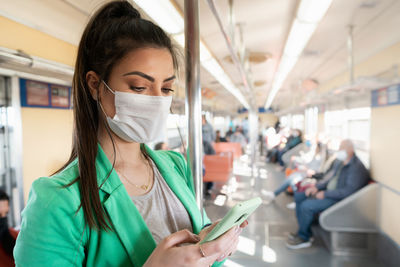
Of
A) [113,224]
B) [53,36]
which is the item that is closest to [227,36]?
[113,224]

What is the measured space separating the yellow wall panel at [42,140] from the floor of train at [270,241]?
118 inches

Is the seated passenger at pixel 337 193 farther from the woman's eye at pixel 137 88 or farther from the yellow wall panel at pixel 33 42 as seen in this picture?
the yellow wall panel at pixel 33 42

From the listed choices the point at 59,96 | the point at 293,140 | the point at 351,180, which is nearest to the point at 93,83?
the point at 59,96

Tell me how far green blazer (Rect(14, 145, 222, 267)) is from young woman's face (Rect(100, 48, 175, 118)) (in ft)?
0.62

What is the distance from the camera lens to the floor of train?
11.3 feet

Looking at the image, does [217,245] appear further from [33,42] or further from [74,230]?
Result: [33,42]

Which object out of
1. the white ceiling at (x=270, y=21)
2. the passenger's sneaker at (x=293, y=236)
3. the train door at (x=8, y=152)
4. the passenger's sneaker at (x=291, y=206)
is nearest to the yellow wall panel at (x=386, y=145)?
the white ceiling at (x=270, y=21)

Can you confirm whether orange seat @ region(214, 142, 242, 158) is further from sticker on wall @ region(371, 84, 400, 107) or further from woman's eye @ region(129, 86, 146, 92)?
woman's eye @ region(129, 86, 146, 92)

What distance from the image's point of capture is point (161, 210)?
836mm

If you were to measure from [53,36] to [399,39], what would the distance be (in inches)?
206

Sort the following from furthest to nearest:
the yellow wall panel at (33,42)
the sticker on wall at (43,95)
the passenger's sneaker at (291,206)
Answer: the passenger's sneaker at (291,206)
the sticker on wall at (43,95)
the yellow wall panel at (33,42)

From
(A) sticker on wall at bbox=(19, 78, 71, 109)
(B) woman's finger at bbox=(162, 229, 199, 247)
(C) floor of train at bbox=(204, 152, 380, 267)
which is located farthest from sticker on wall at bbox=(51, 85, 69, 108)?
(B) woman's finger at bbox=(162, 229, 199, 247)

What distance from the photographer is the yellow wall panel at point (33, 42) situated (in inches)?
113

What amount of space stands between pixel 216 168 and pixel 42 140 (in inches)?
149
